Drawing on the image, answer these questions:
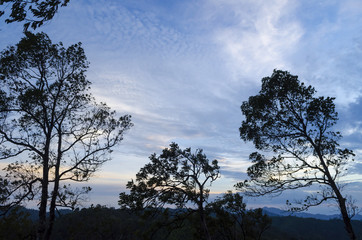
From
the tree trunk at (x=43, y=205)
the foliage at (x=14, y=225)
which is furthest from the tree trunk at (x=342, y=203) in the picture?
the foliage at (x=14, y=225)

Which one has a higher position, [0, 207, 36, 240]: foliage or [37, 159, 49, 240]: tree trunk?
[37, 159, 49, 240]: tree trunk

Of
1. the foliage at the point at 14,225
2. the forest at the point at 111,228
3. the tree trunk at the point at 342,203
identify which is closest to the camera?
the tree trunk at the point at 342,203

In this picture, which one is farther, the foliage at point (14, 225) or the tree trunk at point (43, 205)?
the foliage at point (14, 225)

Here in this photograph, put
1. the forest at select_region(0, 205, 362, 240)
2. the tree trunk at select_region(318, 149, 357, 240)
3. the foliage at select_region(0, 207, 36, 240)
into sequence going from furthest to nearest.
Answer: the foliage at select_region(0, 207, 36, 240), the forest at select_region(0, 205, 362, 240), the tree trunk at select_region(318, 149, 357, 240)

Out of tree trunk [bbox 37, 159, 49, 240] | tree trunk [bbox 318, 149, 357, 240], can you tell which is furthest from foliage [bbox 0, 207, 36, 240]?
tree trunk [bbox 318, 149, 357, 240]

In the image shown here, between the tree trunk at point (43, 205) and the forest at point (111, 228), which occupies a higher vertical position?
the tree trunk at point (43, 205)

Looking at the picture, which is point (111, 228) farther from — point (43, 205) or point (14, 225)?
point (43, 205)

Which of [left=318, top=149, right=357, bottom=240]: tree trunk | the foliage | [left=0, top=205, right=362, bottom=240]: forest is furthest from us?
the foliage

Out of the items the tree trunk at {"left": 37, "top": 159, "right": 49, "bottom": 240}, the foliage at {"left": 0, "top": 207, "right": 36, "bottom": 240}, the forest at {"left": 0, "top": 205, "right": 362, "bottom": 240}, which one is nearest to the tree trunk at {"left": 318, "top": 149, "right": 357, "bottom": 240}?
the forest at {"left": 0, "top": 205, "right": 362, "bottom": 240}

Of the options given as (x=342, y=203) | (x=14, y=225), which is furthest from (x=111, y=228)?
(x=342, y=203)

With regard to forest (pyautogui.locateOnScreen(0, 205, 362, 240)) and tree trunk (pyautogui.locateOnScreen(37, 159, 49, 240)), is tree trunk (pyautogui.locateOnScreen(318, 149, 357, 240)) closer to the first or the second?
forest (pyautogui.locateOnScreen(0, 205, 362, 240))

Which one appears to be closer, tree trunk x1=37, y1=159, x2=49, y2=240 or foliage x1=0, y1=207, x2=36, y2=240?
tree trunk x1=37, y1=159, x2=49, y2=240

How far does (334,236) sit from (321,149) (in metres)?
239

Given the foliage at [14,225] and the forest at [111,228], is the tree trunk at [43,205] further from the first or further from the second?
the foliage at [14,225]
